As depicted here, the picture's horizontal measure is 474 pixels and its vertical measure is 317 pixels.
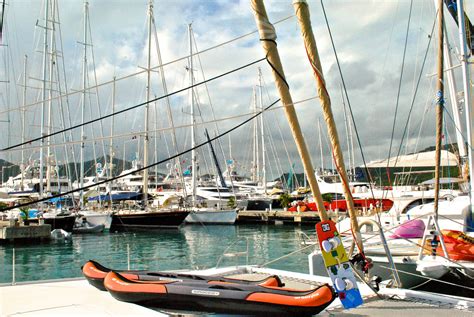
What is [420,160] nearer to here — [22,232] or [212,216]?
[212,216]

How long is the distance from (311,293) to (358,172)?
219ft

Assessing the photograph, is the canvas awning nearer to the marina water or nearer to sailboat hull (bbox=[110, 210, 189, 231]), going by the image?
the marina water

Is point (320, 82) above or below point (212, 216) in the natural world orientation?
above

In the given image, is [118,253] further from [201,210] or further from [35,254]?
[201,210]

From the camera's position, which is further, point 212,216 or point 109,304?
point 212,216

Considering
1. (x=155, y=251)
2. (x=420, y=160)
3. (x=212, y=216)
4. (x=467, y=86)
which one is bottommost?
(x=155, y=251)

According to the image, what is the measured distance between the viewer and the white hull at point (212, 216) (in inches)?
1855

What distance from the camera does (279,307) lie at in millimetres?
5242

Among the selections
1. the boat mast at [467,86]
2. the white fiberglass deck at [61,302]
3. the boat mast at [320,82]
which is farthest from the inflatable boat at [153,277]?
the boat mast at [467,86]

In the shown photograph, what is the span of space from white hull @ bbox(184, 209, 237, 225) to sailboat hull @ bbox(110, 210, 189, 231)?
12.0ft

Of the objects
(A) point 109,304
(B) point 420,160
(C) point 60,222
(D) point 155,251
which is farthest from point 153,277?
(C) point 60,222

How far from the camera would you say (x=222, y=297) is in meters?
5.47

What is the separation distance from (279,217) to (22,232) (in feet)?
85.5

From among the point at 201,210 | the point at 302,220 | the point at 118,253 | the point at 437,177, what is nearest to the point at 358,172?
the point at 302,220
